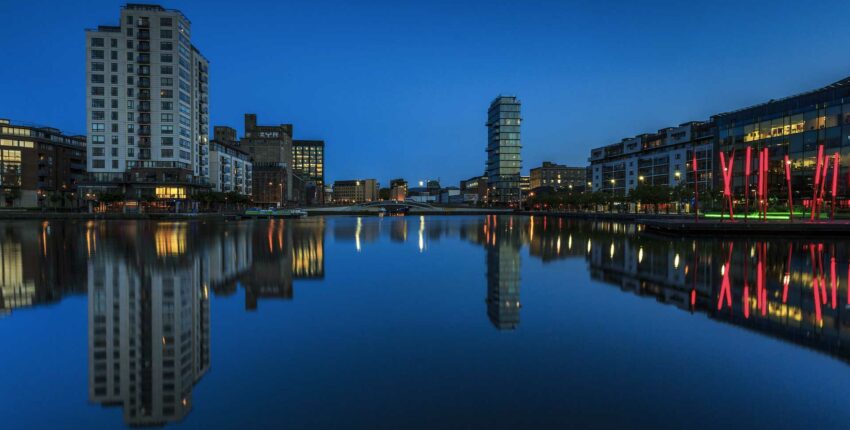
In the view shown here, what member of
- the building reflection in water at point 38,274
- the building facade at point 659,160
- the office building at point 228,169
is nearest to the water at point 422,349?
the building reflection in water at point 38,274

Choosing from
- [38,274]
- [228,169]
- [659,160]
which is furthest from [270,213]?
[659,160]

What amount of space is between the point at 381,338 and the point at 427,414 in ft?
14.8

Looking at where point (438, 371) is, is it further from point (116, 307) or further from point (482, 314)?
point (116, 307)

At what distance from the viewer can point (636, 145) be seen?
158m

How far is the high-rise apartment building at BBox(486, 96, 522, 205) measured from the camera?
190 meters

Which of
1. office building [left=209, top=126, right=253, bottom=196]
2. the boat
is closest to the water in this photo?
the boat

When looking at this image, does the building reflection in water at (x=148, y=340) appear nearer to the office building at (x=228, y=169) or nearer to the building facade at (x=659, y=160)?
the office building at (x=228, y=169)

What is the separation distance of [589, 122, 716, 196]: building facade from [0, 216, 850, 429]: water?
10547cm

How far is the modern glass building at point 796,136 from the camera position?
7131 cm

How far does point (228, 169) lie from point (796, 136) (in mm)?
136721

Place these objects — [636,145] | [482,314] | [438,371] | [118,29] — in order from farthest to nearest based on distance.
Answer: [636,145] → [118,29] → [482,314] → [438,371]

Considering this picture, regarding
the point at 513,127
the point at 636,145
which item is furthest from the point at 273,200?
the point at 636,145

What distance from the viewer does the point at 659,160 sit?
Answer: 14338 centimetres

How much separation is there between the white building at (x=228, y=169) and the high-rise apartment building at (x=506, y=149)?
9410 centimetres
